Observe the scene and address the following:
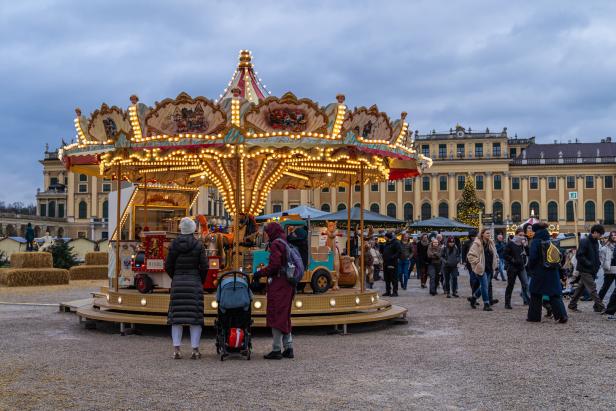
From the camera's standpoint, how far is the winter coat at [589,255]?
43.0ft

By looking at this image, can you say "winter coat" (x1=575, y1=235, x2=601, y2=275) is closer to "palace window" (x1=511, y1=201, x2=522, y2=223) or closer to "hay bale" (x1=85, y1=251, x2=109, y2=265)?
"hay bale" (x1=85, y1=251, x2=109, y2=265)

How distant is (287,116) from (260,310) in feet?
10.7

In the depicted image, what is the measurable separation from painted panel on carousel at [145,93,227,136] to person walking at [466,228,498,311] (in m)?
5.91

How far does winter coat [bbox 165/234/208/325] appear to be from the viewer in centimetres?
808

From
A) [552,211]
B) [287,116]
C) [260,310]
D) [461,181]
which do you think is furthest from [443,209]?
[260,310]

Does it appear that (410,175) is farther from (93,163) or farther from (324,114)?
(93,163)

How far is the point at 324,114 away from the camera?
1121 centimetres

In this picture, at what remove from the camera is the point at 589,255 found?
13.1 m

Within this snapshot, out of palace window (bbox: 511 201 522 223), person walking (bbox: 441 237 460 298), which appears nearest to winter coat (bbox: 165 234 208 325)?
person walking (bbox: 441 237 460 298)

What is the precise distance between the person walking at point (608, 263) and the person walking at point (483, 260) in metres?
2.27

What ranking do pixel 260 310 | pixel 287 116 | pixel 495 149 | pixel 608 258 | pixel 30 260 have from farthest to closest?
pixel 495 149, pixel 30 260, pixel 608 258, pixel 287 116, pixel 260 310

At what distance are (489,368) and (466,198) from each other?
49.8m

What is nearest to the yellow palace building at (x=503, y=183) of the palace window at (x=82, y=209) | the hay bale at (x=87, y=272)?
the palace window at (x=82, y=209)

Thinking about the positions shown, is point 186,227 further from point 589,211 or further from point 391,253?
point 589,211
